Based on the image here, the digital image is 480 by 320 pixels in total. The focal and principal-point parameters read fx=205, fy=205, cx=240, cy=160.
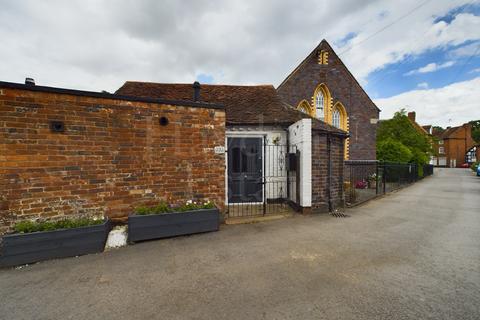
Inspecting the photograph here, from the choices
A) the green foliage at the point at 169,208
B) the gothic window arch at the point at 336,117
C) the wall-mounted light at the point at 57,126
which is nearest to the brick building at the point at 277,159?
the green foliage at the point at 169,208

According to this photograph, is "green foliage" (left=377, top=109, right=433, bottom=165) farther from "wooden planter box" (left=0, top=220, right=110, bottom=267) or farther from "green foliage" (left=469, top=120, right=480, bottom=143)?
"green foliage" (left=469, top=120, right=480, bottom=143)

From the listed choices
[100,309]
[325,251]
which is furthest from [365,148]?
[100,309]

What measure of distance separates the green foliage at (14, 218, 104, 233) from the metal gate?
12.9 ft

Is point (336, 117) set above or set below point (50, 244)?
above

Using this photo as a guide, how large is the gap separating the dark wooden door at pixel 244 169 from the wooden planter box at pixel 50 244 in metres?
4.04

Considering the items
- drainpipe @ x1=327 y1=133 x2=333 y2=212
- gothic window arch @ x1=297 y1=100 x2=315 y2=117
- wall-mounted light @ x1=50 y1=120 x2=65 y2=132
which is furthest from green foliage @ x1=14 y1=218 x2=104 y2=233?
gothic window arch @ x1=297 y1=100 x2=315 y2=117

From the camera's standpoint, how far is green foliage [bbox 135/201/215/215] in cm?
426

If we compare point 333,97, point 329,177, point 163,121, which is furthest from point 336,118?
point 163,121

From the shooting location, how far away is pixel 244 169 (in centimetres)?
708

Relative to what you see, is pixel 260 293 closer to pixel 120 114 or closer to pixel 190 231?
pixel 190 231

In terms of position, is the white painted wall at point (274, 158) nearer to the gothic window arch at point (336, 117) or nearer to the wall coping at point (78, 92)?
the wall coping at point (78, 92)

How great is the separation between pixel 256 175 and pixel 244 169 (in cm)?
47

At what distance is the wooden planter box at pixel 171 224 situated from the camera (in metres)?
4.06

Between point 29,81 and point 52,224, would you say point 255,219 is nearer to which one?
point 52,224
